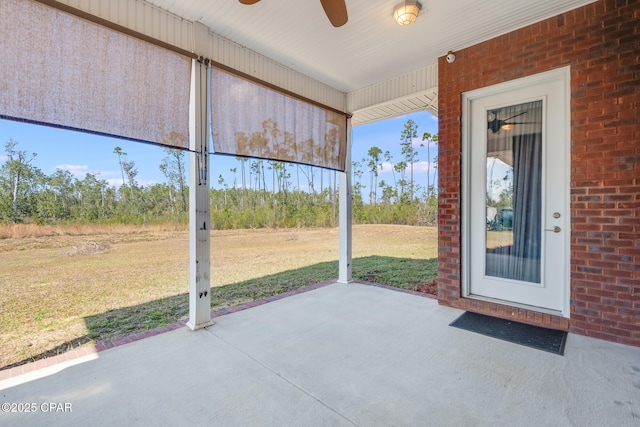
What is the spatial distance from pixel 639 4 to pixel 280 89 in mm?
3569

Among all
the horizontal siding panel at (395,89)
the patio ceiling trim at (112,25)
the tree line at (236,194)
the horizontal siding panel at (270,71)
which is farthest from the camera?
the tree line at (236,194)

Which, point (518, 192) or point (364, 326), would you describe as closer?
point (364, 326)

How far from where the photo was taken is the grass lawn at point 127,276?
11.3 ft

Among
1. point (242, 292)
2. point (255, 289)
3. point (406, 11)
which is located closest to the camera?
point (406, 11)

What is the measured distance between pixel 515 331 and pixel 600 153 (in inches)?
74.8

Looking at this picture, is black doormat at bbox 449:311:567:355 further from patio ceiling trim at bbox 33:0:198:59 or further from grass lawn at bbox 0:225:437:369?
patio ceiling trim at bbox 33:0:198:59

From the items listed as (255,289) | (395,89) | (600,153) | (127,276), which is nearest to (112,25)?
(395,89)

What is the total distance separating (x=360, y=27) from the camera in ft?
9.93

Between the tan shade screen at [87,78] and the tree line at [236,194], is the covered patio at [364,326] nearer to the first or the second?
the tan shade screen at [87,78]

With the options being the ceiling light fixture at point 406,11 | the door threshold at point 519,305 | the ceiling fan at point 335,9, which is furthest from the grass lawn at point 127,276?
the ceiling light fixture at point 406,11

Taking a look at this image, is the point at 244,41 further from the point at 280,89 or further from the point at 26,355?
the point at 26,355

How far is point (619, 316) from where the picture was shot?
2572mm

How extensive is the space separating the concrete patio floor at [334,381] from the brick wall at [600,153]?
1.13 feet

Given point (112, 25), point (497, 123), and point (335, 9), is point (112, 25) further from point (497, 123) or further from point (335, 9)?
point (497, 123)
